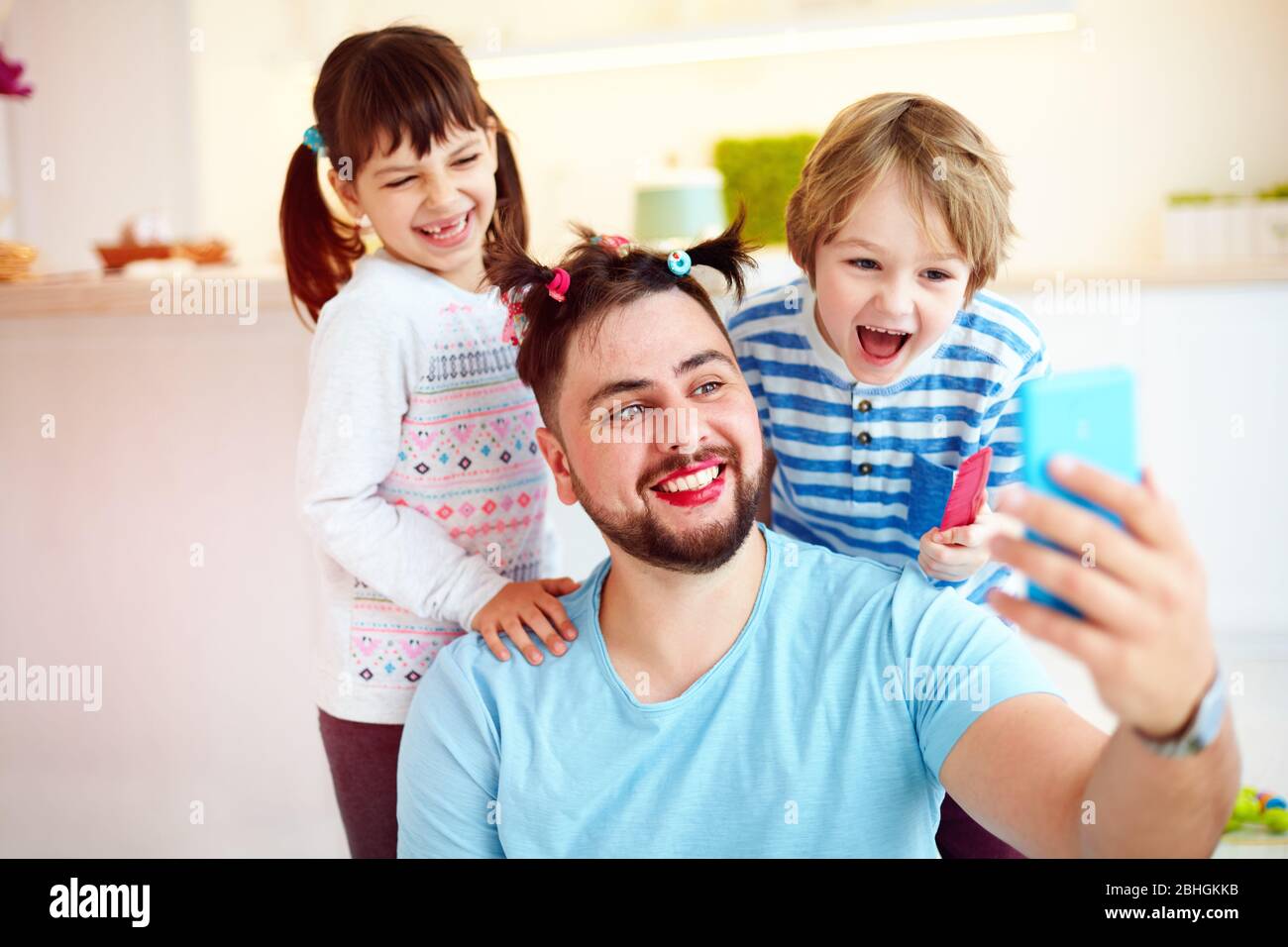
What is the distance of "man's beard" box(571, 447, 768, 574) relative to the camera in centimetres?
114

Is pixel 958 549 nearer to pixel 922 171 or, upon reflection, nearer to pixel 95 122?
pixel 922 171

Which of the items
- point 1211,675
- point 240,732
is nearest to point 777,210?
point 240,732

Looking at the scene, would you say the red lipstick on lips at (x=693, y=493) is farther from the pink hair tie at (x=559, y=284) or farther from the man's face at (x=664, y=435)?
the pink hair tie at (x=559, y=284)

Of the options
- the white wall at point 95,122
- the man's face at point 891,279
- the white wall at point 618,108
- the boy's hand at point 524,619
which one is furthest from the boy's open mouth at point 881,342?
the white wall at point 95,122

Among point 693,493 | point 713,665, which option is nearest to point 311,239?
point 693,493

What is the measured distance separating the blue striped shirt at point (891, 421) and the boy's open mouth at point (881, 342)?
41 millimetres

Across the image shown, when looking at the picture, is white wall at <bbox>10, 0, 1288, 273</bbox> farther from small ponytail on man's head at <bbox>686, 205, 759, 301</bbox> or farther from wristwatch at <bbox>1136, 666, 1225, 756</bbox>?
wristwatch at <bbox>1136, 666, 1225, 756</bbox>

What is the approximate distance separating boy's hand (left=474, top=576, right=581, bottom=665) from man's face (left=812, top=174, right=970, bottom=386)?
16.4 inches

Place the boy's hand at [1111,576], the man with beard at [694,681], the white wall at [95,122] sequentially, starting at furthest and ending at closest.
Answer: the white wall at [95,122], the man with beard at [694,681], the boy's hand at [1111,576]

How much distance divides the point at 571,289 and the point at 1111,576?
715 millimetres

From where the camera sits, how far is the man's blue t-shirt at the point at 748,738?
3.53 feet

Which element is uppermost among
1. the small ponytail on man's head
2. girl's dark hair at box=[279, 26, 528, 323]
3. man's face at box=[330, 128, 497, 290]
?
girl's dark hair at box=[279, 26, 528, 323]

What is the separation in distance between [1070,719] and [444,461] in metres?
0.71

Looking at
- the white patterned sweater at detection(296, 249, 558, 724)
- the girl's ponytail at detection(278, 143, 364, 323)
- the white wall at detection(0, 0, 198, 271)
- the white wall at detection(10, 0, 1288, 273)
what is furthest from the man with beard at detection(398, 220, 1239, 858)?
the white wall at detection(0, 0, 198, 271)
